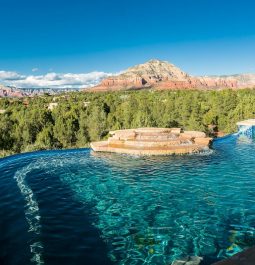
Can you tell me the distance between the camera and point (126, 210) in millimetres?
11094

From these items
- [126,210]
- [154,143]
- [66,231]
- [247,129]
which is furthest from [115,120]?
[66,231]

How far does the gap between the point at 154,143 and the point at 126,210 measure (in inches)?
418

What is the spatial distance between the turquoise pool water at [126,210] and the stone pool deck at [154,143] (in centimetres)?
141

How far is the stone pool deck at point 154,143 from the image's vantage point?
20.5m

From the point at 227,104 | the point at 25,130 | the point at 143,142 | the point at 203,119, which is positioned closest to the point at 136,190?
the point at 143,142

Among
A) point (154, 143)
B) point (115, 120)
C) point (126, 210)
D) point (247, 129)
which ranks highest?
point (115, 120)

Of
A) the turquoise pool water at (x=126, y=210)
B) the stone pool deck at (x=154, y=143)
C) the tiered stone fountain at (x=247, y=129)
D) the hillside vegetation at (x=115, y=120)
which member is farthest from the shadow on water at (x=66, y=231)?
the tiered stone fountain at (x=247, y=129)

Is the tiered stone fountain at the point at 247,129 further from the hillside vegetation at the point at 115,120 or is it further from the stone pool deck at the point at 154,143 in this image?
the stone pool deck at the point at 154,143

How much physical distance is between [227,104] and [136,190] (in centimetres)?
3508

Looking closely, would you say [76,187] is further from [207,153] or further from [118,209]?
[207,153]

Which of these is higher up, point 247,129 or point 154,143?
point 154,143

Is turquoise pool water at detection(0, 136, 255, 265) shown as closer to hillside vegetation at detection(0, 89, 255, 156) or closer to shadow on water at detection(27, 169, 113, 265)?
shadow on water at detection(27, 169, 113, 265)

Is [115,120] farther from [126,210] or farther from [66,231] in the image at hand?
[66,231]

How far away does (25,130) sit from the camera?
37906 millimetres
